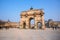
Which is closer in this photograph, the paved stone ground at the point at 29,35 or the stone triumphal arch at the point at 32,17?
the paved stone ground at the point at 29,35

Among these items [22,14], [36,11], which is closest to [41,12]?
[36,11]

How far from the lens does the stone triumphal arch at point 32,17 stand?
663 inches

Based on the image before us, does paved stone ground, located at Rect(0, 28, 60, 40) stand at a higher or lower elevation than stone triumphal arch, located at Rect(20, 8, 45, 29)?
lower

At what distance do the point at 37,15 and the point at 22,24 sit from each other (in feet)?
9.23

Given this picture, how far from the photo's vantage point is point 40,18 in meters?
17.0

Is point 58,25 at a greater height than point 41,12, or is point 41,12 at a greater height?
point 41,12

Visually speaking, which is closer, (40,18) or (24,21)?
(40,18)

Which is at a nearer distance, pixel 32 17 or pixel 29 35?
pixel 29 35

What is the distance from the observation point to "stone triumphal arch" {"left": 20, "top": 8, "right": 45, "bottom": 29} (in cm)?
1684

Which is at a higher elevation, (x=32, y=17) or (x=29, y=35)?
(x=32, y=17)

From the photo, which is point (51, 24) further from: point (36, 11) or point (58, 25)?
point (36, 11)

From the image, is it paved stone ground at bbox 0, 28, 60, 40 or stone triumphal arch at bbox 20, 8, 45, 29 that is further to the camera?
stone triumphal arch at bbox 20, 8, 45, 29

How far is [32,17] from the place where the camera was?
1781 cm

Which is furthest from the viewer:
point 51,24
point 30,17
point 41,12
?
point 51,24
